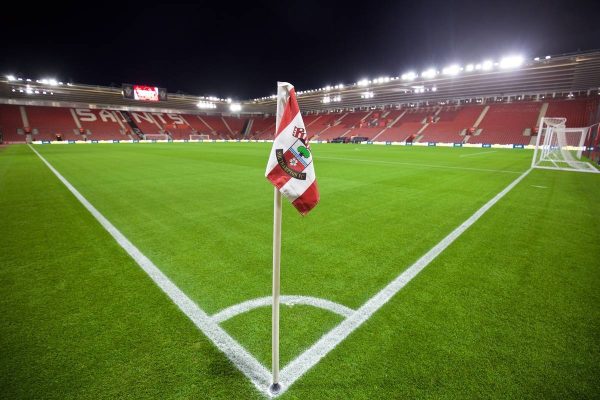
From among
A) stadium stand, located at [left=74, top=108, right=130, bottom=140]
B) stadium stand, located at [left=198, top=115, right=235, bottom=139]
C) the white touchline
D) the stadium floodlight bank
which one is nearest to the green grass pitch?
the white touchline

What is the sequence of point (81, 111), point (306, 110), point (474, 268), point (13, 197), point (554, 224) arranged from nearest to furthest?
point (474, 268) → point (554, 224) → point (13, 197) → point (81, 111) → point (306, 110)

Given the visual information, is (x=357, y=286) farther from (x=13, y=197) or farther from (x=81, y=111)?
(x=81, y=111)

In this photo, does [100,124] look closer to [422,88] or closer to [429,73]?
[429,73]

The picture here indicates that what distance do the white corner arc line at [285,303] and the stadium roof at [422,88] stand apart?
117 feet

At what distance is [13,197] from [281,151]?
917cm

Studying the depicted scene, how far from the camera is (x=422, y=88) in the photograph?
43.1m

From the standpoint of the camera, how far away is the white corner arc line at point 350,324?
2.10 meters

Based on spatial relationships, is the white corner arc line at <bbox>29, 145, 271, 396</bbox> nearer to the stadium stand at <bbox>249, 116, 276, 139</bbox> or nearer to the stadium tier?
the stadium tier

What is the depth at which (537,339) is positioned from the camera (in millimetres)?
2461

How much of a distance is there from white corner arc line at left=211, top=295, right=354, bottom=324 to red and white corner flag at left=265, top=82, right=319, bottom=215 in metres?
1.43

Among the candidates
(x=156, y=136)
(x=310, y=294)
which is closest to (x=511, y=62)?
(x=310, y=294)

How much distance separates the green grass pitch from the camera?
203 centimetres

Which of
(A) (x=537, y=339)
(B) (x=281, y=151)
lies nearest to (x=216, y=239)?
(B) (x=281, y=151)

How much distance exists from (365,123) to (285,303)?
2229 inches
